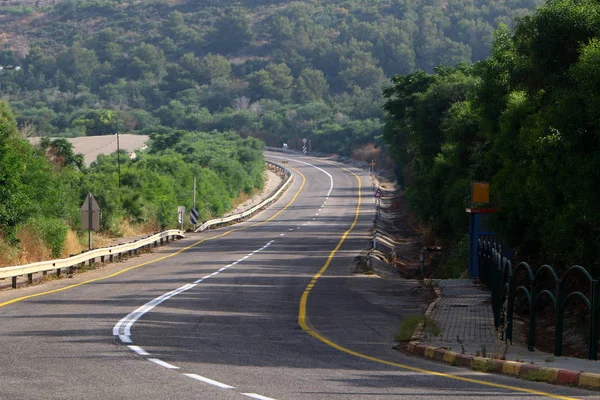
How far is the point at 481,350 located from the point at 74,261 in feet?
73.0

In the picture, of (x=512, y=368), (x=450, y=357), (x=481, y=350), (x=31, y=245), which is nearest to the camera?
(x=512, y=368)

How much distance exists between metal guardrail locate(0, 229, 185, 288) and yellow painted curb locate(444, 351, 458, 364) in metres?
15.8

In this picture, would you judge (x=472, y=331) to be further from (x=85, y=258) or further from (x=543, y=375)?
(x=85, y=258)

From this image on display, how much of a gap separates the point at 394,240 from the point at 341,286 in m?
38.3

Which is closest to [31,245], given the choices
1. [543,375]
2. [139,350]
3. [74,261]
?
[74,261]

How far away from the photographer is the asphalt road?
12.9m

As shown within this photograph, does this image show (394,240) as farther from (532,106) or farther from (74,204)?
(532,106)

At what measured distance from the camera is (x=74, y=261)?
36812 millimetres

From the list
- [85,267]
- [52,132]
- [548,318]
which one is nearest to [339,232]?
[85,267]

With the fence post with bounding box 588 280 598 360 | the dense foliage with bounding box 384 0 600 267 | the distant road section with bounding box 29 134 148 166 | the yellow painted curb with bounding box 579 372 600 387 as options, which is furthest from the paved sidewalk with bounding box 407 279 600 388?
the distant road section with bounding box 29 134 148 166

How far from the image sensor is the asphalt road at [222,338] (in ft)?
42.4

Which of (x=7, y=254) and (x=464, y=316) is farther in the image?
(x=7, y=254)

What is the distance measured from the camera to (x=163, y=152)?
12744 cm

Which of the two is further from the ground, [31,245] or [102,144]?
[102,144]
